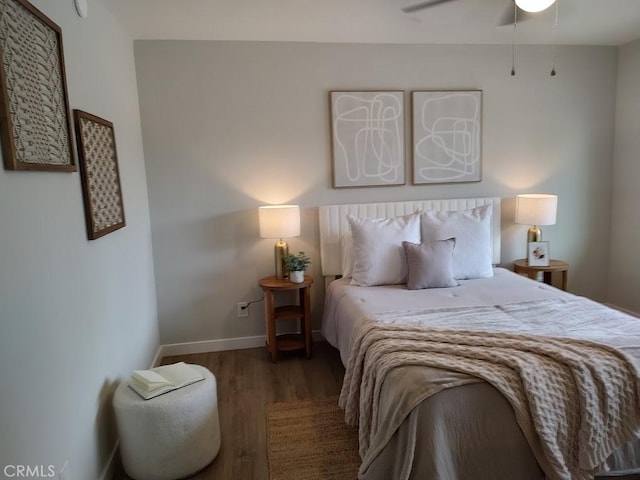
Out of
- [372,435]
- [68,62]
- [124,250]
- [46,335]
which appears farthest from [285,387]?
[68,62]

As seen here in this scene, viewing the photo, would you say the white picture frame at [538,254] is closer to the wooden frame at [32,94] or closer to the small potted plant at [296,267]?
the small potted plant at [296,267]

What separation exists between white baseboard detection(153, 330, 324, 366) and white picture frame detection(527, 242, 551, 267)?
2.37m

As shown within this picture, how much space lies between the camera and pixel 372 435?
72.3 inches

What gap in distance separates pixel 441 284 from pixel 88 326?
2.18 metres

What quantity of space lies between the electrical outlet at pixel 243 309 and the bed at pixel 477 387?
0.96 m

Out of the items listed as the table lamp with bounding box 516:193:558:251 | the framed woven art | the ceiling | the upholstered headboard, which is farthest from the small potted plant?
the table lamp with bounding box 516:193:558:251

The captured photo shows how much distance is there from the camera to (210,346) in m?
3.51

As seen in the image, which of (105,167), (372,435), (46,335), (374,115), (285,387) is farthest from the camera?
(374,115)

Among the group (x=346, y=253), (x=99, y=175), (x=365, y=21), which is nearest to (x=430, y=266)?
(x=346, y=253)

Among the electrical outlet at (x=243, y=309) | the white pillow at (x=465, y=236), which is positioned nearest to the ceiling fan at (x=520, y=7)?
the white pillow at (x=465, y=236)

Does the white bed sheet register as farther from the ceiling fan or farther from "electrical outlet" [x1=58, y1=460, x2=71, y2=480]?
the ceiling fan

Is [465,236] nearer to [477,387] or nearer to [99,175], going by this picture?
[477,387]

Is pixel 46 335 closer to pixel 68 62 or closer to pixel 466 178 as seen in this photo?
pixel 68 62

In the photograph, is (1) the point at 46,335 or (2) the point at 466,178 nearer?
(1) the point at 46,335
